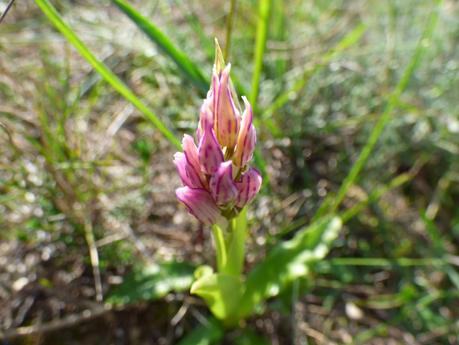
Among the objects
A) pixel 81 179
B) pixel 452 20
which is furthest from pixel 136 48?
pixel 452 20

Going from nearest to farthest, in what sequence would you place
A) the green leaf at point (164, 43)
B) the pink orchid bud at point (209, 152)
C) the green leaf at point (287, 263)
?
the pink orchid bud at point (209, 152) < the green leaf at point (164, 43) < the green leaf at point (287, 263)

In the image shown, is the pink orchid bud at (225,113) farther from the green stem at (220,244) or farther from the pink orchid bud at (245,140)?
Result: the green stem at (220,244)

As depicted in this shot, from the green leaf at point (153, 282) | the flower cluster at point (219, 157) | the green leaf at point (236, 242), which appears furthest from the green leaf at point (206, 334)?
the flower cluster at point (219, 157)

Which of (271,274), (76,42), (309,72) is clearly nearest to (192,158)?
(76,42)

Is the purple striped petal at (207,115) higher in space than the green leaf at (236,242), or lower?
higher

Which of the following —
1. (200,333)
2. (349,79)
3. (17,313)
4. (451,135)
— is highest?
(349,79)

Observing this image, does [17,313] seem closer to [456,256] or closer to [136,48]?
[136,48]
